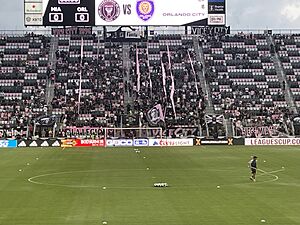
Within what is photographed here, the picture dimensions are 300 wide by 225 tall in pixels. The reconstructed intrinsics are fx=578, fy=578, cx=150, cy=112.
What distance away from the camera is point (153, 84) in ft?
329

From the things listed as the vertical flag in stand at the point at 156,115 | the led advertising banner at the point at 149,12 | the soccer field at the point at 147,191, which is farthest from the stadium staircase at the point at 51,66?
the soccer field at the point at 147,191

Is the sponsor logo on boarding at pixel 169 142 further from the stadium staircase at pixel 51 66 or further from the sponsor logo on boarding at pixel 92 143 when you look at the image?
the stadium staircase at pixel 51 66

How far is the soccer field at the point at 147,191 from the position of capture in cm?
2567

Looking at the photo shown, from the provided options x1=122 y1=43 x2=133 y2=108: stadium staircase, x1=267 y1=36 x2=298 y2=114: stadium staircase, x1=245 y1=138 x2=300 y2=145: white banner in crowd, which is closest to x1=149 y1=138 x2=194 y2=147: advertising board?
x1=245 y1=138 x2=300 y2=145: white banner in crowd

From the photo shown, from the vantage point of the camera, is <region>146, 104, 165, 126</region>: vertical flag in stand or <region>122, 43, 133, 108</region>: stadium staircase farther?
<region>122, 43, 133, 108</region>: stadium staircase

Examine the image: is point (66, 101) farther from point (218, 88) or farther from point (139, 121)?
point (218, 88)

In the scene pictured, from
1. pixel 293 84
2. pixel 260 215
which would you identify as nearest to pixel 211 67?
pixel 293 84

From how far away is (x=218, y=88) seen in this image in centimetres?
10175

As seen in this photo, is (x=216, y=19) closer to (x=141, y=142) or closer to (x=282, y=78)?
(x=282, y=78)

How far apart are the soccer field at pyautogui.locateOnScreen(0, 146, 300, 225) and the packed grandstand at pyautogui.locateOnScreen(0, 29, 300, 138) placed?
98.3 feet

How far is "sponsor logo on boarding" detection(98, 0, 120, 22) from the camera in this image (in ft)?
307

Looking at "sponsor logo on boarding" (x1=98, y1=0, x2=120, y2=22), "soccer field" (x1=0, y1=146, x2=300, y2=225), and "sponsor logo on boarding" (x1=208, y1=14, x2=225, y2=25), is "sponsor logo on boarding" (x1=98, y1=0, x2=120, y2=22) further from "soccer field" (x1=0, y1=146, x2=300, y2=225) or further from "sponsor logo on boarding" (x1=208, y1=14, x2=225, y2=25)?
"soccer field" (x1=0, y1=146, x2=300, y2=225)

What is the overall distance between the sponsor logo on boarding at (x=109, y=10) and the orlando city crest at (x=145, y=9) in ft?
11.4
